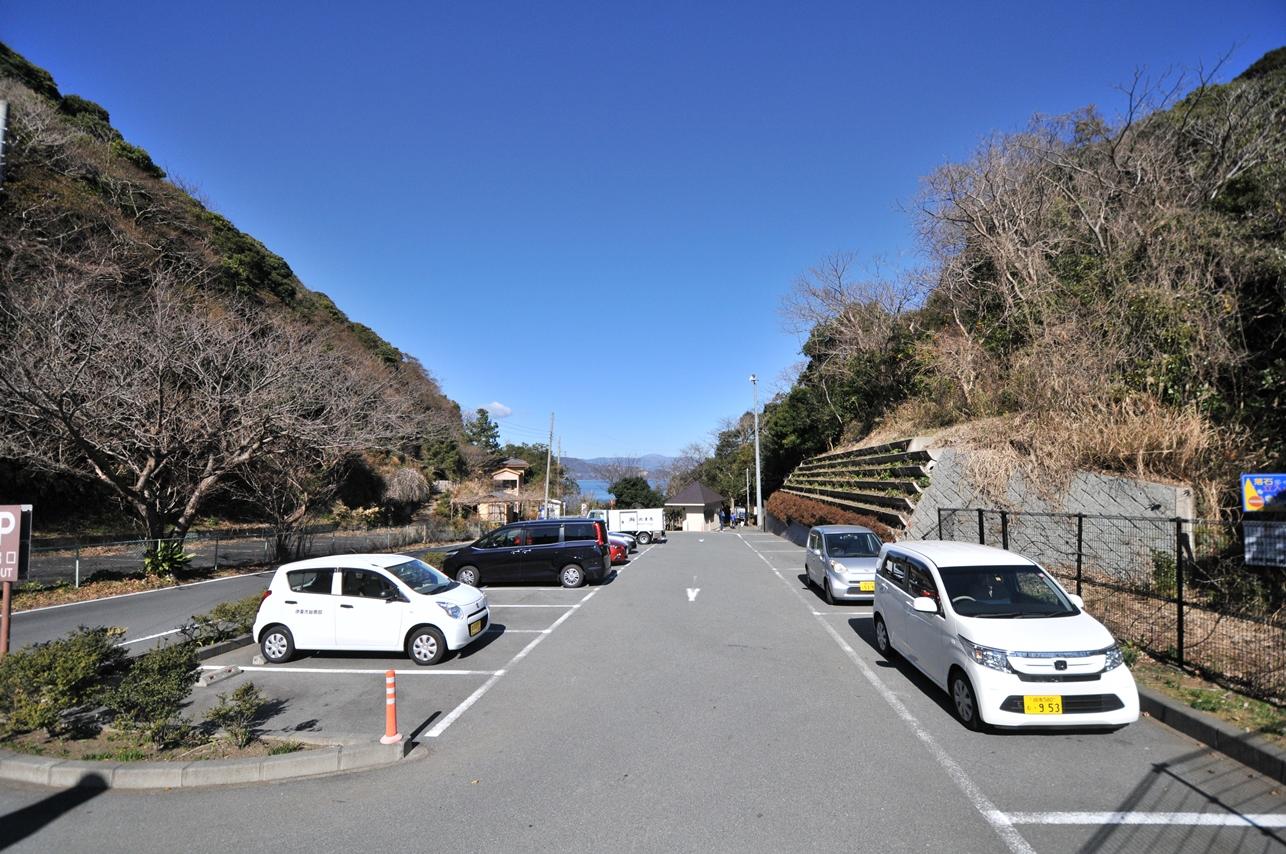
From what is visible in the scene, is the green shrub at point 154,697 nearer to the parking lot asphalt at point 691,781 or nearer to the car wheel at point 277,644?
the parking lot asphalt at point 691,781

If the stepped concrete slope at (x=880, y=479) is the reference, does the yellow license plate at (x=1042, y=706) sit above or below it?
below

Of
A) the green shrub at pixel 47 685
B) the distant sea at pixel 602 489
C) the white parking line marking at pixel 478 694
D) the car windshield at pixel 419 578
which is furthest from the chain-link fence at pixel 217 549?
the distant sea at pixel 602 489

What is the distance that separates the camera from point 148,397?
18.2 m

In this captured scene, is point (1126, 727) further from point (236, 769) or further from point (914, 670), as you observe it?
point (236, 769)

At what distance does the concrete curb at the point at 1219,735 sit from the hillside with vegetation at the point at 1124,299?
6547mm

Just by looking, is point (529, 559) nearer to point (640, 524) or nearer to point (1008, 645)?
point (1008, 645)

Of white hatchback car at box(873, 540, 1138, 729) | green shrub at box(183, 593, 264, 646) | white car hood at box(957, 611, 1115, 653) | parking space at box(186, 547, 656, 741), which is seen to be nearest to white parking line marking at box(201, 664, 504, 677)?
parking space at box(186, 547, 656, 741)

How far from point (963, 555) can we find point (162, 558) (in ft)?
66.5

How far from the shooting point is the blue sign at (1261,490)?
→ 7758 millimetres

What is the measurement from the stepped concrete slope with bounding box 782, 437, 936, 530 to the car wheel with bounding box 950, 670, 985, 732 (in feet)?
46.7

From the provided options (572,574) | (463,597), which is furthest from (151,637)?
(572,574)

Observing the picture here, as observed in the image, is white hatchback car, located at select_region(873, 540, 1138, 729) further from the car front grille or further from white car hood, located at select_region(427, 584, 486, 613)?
white car hood, located at select_region(427, 584, 486, 613)

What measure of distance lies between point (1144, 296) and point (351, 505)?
42429 mm

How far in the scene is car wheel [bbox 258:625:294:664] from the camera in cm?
971
